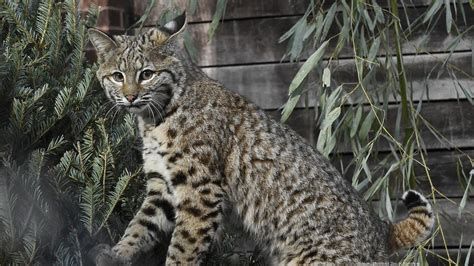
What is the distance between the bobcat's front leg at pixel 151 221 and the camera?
12.9ft

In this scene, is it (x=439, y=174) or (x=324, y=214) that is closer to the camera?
(x=324, y=214)

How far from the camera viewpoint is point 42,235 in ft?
11.6

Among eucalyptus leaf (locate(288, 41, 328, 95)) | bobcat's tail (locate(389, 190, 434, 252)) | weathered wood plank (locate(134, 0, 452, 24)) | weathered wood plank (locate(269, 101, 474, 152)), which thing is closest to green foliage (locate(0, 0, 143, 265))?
eucalyptus leaf (locate(288, 41, 328, 95))

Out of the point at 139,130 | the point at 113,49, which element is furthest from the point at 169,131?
the point at 113,49

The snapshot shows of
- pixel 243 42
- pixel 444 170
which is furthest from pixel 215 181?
pixel 444 170

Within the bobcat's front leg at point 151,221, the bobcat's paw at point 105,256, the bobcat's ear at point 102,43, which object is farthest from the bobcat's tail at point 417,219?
the bobcat's ear at point 102,43

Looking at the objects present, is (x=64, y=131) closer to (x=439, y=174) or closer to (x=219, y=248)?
(x=219, y=248)

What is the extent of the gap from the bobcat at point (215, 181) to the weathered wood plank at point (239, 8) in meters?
1.64

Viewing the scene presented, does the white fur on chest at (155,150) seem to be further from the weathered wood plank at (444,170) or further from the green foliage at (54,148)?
the weathered wood plank at (444,170)

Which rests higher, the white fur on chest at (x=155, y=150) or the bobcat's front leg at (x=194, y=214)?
the white fur on chest at (x=155, y=150)

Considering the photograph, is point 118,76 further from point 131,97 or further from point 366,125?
point 366,125

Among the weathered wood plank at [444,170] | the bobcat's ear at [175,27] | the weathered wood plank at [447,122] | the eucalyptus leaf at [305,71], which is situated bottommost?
the weathered wood plank at [444,170]

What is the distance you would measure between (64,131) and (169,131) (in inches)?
→ 17.8

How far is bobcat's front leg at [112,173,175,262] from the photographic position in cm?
394
